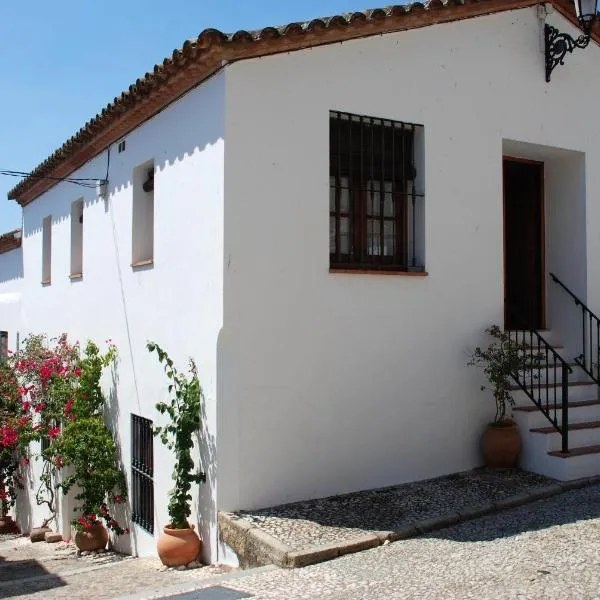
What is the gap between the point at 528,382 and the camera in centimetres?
866

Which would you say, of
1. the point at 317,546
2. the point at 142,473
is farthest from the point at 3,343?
the point at 317,546

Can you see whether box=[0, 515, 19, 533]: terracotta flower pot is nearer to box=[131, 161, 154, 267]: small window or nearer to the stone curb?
box=[131, 161, 154, 267]: small window

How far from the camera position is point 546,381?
8414 millimetres

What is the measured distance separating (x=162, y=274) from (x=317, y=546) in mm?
3599

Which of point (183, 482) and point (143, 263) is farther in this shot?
point (143, 263)

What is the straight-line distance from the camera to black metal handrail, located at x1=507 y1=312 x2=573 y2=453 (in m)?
7.77

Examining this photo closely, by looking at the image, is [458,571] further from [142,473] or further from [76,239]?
[76,239]

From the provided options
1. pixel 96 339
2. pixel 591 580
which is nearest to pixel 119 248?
pixel 96 339

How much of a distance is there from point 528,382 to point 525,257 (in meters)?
2.03

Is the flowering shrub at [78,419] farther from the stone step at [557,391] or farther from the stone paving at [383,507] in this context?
the stone step at [557,391]

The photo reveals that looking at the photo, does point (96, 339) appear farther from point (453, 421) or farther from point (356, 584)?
point (356, 584)

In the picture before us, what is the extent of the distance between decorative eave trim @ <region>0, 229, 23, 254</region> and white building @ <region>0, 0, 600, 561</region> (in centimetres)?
656

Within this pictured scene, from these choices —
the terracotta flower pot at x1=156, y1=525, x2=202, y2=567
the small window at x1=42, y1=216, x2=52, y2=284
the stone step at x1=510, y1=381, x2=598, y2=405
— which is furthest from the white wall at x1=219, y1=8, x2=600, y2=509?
the small window at x1=42, y1=216, x2=52, y2=284

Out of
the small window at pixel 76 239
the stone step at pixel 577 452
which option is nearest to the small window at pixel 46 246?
the small window at pixel 76 239
